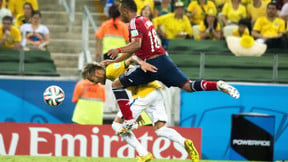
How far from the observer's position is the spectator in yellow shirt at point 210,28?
18.4 metres

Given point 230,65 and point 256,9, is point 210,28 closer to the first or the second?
point 230,65

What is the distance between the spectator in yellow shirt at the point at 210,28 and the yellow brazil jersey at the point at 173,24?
1.00ft

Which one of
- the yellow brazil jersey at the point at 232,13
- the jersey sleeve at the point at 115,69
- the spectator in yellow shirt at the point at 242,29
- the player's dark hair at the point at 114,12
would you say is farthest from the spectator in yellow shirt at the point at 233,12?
the jersey sleeve at the point at 115,69

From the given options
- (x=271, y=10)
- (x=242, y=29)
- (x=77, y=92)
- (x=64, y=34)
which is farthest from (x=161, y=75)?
(x=64, y=34)

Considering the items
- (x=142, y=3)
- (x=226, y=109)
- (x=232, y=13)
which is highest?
(x=142, y=3)

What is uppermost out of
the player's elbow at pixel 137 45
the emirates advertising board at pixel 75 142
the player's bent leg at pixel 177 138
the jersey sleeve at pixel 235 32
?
the player's elbow at pixel 137 45

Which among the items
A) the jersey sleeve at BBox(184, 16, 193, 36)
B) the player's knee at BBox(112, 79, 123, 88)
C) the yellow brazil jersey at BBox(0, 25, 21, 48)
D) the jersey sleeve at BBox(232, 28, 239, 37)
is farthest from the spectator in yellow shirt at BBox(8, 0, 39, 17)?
the player's knee at BBox(112, 79, 123, 88)

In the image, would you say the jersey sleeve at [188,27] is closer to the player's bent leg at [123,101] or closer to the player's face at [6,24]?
the player's face at [6,24]

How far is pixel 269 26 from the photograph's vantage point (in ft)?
60.1

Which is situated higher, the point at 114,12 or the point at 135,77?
the point at 114,12

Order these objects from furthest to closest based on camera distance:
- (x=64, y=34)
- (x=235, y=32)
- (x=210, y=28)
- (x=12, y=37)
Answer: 1. (x=64, y=34)
2. (x=210, y=28)
3. (x=235, y=32)
4. (x=12, y=37)

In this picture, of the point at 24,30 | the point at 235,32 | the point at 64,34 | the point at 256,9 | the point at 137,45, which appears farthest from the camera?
the point at 64,34

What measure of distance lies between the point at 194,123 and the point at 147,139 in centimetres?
203

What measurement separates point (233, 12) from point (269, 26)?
40.4 inches
